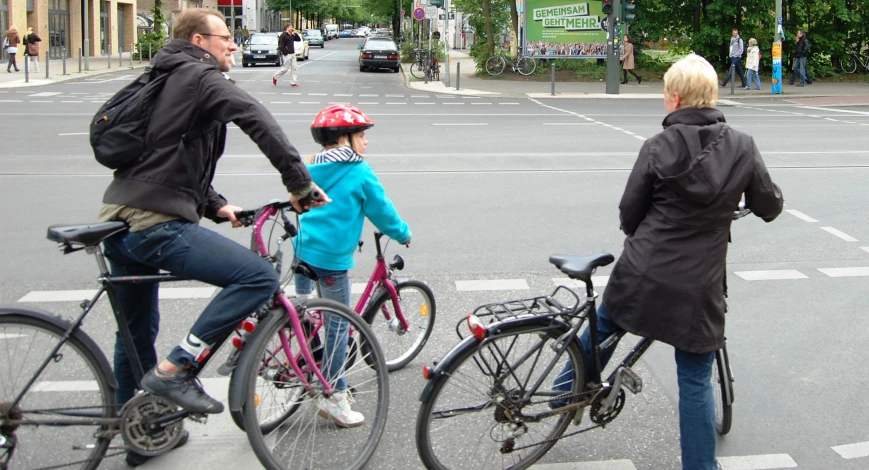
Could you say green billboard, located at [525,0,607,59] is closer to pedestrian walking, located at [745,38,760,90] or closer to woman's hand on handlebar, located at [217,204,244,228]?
pedestrian walking, located at [745,38,760,90]

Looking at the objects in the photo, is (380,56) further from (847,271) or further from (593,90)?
(847,271)

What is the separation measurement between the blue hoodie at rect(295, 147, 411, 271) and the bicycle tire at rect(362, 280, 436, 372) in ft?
2.01

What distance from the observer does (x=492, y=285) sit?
21.9ft

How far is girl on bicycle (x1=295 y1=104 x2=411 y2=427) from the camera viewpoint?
4.02 m

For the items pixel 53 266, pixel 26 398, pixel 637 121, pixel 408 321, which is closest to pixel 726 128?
pixel 408 321

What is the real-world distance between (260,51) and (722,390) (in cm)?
4021

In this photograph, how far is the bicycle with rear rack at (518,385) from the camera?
11.3 ft

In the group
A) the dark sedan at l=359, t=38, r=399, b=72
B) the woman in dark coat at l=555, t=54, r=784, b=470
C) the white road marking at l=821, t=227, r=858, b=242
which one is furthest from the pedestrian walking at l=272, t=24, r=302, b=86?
the woman in dark coat at l=555, t=54, r=784, b=470

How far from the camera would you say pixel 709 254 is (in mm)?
3412

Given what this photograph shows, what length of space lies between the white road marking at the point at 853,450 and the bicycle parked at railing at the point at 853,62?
3214 centimetres

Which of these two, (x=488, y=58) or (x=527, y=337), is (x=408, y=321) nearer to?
(x=527, y=337)

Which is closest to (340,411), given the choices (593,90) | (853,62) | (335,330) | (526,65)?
(335,330)

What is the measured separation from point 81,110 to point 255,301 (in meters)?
17.3

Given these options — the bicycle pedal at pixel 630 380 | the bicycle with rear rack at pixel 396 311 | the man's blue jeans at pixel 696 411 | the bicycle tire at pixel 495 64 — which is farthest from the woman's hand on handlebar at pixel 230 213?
the bicycle tire at pixel 495 64
